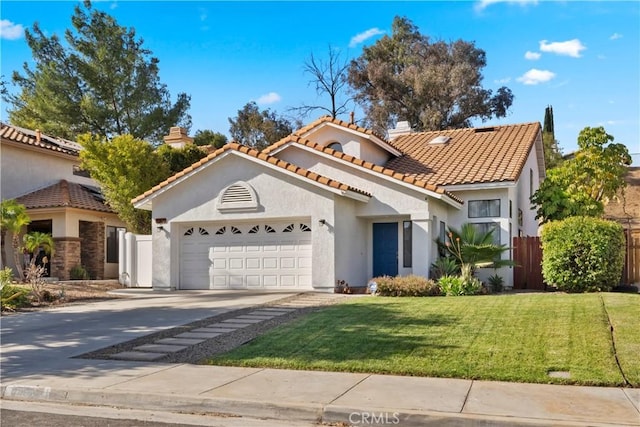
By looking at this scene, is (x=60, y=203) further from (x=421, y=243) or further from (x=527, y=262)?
(x=527, y=262)

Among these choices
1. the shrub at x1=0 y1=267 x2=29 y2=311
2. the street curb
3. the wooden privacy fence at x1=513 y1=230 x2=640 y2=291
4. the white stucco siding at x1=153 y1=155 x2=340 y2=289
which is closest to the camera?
the street curb

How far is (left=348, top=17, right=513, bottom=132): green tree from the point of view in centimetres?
4212

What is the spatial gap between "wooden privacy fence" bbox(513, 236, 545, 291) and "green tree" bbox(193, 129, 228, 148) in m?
28.2

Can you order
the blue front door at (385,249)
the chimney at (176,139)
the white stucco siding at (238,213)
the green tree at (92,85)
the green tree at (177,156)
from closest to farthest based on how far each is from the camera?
the white stucco siding at (238,213)
the blue front door at (385,249)
the green tree at (177,156)
the chimney at (176,139)
the green tree at (92,85)

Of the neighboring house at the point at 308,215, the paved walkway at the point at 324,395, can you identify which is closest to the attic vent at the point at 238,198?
the neighboring house at the point at 308,215

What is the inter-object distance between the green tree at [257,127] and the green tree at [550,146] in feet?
55.8

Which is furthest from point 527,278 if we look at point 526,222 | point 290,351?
point 290,351

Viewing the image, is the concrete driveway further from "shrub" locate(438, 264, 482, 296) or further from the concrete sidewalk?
"shrub" locate(438, 264, 482, 296)

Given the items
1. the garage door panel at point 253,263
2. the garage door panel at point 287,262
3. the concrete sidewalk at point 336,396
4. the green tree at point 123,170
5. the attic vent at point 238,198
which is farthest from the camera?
the green tree at point 123,170

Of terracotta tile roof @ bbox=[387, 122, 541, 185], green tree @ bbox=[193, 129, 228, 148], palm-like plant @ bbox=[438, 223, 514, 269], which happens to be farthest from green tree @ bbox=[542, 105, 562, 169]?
palm-like plant @ bbox=[438, 223, 514, 269]

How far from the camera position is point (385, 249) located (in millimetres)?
19656

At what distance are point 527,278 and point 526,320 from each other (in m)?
8.56

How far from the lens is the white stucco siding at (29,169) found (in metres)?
26.0

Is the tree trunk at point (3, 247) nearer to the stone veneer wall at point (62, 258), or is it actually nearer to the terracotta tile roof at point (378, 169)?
the stone veneer wall at point (62, 258)
